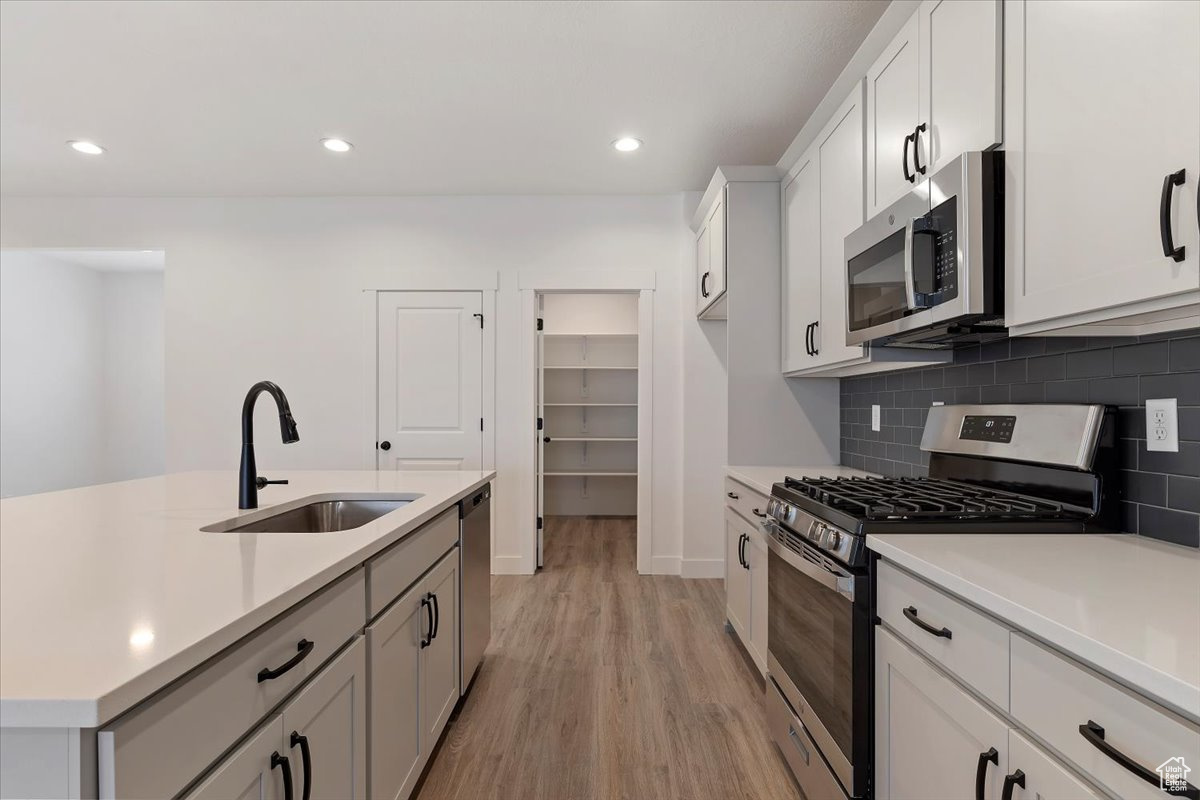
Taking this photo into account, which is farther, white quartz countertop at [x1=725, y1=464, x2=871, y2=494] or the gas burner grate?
white quartz countertop at [x1=725, y1=464, x2=871, y2=494]

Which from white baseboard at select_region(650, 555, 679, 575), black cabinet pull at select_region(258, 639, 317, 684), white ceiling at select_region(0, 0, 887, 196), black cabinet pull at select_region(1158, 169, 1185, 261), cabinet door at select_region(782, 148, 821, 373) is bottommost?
white baseboard at select_region(650, 555, 679, 575)

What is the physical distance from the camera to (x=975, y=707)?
3.37 ft

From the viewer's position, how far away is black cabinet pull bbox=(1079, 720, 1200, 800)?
0.66 metres

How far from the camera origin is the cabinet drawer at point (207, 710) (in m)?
0.67

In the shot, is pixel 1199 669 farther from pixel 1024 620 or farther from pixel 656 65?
pixel 656 65

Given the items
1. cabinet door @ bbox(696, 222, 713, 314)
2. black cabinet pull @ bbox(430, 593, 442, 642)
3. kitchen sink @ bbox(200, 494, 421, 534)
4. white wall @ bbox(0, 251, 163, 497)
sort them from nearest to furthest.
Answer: black cabinet pull @ bbox(430, 593, 442, 642) → kitchen sink @ bbox(200, 494, 421, 534) → cabinet door @ bbox(696, 222, 713, 314) → white wall @ bbox(0, 251, 163, 497)

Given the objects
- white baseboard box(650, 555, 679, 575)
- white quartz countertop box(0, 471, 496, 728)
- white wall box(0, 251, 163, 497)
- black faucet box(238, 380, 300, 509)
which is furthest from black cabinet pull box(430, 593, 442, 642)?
white wall box(0, 251, 163, 497)

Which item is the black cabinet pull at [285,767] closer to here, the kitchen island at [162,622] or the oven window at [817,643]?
the kitchen island at [162,622]

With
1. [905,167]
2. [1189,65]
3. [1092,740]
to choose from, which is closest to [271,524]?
[1092,740]

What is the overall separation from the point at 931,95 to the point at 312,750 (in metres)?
2.15

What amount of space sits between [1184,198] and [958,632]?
80 cm

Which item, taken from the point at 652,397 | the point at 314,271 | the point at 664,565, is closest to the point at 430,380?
the point at 314,271

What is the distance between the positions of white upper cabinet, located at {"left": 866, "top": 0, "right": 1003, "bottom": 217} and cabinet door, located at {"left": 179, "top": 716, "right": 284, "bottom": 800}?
6.22 ft

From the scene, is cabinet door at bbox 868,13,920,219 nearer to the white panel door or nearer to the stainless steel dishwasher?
the stainless steel dishwasher
